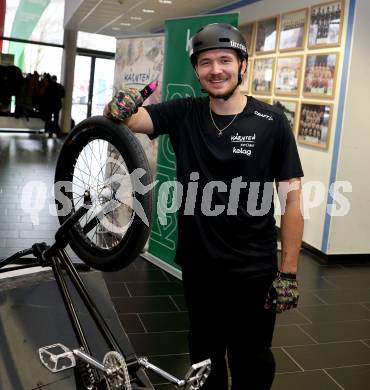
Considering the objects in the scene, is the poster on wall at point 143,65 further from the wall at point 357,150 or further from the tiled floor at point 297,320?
the wall at point 357,150

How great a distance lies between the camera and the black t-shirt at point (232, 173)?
1735 mm

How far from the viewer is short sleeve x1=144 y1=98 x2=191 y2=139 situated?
1826 mm

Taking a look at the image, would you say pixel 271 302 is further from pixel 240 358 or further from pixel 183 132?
pixel 183 132

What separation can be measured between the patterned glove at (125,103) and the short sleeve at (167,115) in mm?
230

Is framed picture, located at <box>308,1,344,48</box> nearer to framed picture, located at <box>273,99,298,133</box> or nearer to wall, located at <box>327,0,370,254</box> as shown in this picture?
wall, located at <box>327,0,370,254</box>

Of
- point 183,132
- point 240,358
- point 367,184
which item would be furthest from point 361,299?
point 183,132

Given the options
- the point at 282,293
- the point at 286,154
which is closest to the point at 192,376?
the point at 282,293

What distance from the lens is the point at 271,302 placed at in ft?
5.85

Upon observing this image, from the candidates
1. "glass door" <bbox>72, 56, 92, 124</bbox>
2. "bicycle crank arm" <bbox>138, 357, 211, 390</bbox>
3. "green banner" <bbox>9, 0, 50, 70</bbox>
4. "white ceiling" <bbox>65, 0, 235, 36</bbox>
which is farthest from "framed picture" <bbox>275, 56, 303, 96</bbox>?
"glass door" <bbox>72, 56, 92, 124</bbox>

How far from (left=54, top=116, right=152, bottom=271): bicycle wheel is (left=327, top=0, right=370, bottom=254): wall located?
3.05m

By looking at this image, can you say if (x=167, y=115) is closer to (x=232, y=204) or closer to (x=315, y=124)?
(x=232, y=204)

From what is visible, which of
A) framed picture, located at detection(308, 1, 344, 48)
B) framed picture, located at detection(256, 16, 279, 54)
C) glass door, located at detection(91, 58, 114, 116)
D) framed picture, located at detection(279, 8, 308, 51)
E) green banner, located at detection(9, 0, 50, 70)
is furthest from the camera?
glass door, located at detection(91, 58, 114, 116)

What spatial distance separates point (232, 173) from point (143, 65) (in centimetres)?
293

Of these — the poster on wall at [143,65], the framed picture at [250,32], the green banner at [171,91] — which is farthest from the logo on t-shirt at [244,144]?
the framed picture at [250,32]
